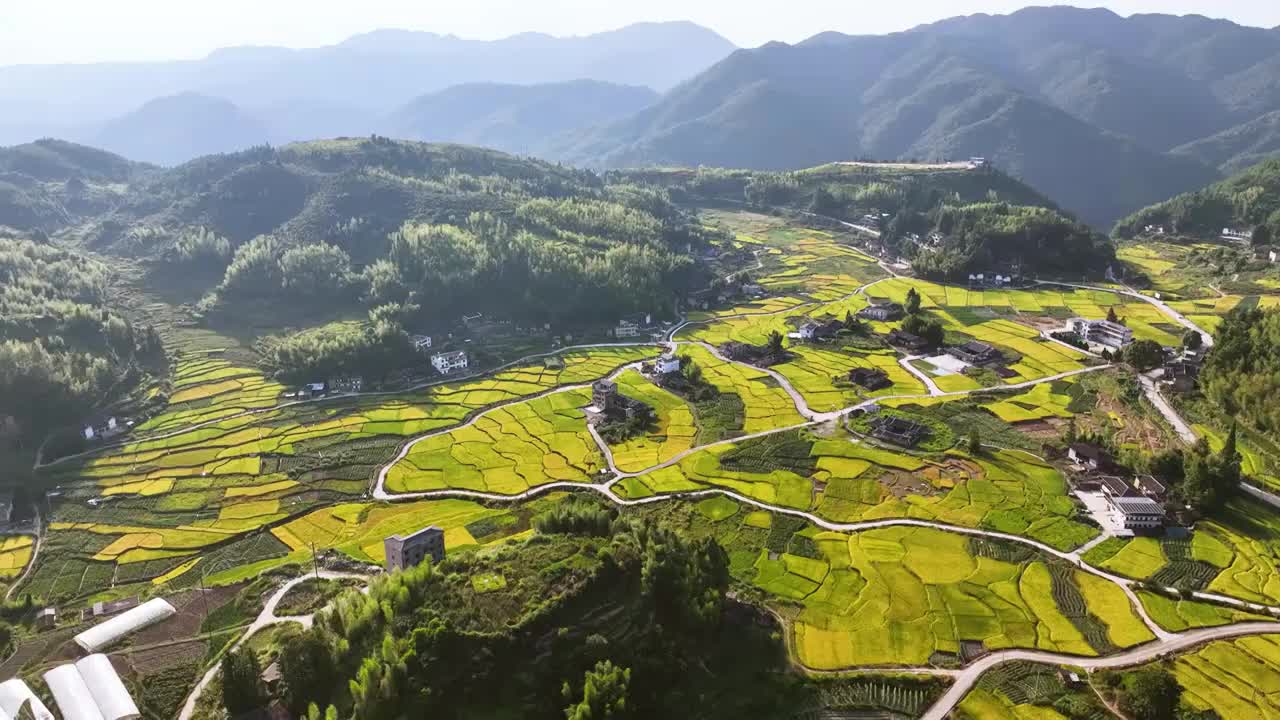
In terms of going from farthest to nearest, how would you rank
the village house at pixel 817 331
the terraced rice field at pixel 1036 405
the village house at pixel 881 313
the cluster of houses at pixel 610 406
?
1. the village house at pixel 881 313
2. the village house at pixel 817 331
3. the cluster of houses at pixel 610 406
4. the terraced rice field at pixel 1036 405

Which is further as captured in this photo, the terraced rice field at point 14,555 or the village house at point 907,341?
the village house at point 907,341

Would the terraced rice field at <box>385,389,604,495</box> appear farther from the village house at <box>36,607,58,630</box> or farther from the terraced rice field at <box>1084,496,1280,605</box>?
the terraced rice field at <box>1084,496,1280,605</box>

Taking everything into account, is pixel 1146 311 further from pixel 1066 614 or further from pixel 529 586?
pixel 529 586

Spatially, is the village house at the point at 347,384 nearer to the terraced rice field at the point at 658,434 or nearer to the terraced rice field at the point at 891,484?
the terraced rice field at the point at 658,434

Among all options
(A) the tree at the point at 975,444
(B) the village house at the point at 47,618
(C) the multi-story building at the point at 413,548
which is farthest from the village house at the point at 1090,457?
(B) the village house at the point at 47,618

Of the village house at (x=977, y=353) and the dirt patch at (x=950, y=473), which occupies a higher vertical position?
the village house at (x=977, y=353)

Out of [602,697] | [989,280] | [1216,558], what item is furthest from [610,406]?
[989,280]

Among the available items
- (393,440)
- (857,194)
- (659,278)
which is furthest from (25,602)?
(857,194)
